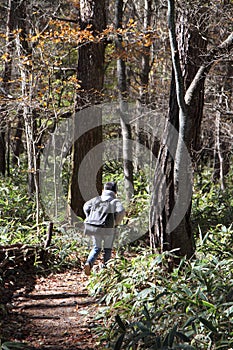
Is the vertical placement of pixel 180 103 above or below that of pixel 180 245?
above

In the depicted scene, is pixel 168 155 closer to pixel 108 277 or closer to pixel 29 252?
pixel 108 277

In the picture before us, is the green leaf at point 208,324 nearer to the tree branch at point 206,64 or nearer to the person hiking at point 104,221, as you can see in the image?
the tree branch at point 206,64

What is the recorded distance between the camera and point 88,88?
9.75m

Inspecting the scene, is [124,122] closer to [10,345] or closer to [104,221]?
[104,221]

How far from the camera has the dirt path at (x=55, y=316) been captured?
5.05 metres

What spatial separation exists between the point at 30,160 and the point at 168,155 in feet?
12.9

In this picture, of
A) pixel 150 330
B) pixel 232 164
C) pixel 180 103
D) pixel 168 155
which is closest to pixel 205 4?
pixel 180 103

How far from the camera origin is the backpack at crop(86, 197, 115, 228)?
24.1ft

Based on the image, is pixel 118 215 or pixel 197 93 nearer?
pixel 197 93

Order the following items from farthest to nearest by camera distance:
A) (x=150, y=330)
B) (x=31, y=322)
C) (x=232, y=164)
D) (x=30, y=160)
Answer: (x=232, y=164), (x=30, y=160), (x=31, y=322), (x=150, y=330)

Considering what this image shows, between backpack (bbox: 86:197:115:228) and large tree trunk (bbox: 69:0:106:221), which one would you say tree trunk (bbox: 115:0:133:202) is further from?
backpack (bbox: 86:197:115:228)

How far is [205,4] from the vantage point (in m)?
6.77

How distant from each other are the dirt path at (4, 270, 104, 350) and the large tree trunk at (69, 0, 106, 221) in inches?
116

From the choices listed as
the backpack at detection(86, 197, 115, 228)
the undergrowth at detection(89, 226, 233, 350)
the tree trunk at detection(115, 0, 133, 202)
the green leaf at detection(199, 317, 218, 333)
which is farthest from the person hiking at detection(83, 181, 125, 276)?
the tree trunk at detection(115, 0, 133, 202)
